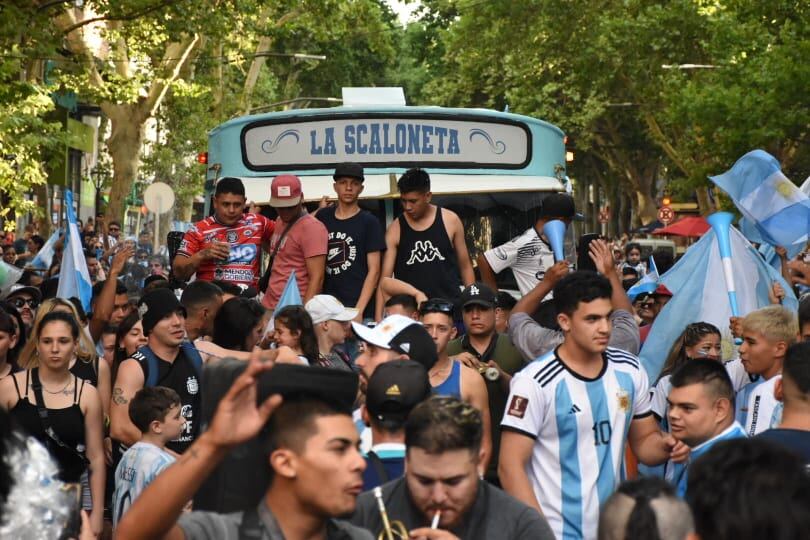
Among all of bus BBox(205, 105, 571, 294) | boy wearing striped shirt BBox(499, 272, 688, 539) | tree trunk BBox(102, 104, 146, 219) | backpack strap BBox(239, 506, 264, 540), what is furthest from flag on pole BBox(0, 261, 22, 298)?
tree trunk BBox(102, 104, 146, 219)

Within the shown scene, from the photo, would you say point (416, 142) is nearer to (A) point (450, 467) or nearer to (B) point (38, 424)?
(B) point (38, 424)

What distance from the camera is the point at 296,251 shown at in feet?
31.6

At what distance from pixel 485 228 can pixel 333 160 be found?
126cm

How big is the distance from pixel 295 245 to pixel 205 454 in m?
6.05

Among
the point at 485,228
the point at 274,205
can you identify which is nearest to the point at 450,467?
the point at 274,205

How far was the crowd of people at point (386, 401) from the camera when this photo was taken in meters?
3.62

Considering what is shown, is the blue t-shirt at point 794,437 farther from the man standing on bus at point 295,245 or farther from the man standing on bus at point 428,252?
the man standing on bus at point 295,245

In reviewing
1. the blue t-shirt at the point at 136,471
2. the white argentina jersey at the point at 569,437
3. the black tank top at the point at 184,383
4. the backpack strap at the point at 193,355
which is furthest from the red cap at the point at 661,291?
the blue t-shirt at the point at 136,471

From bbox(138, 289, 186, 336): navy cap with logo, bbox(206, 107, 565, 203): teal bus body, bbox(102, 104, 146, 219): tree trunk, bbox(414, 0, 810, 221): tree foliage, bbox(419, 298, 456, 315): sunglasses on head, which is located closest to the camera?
bbox(419, 298, 456, 315): sunglasses on head

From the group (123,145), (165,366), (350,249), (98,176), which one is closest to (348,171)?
(350,249)

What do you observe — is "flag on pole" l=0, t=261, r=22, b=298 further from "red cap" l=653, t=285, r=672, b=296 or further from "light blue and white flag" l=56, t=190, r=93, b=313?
"red cap" l=653, t=285, r=672, b=296

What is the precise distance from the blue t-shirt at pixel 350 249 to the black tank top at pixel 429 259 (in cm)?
16

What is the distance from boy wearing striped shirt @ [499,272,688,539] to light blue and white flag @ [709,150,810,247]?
491 centimetres

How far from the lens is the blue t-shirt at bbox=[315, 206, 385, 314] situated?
9.78 metres
